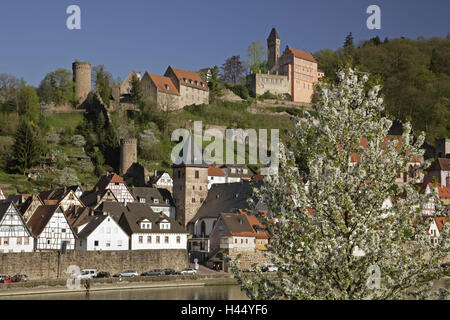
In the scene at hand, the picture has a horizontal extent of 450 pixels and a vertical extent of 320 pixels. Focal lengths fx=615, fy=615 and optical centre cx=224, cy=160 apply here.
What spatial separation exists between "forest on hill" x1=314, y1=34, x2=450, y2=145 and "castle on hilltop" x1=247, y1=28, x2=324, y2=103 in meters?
4.37

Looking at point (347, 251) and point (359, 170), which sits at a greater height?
point (359, 170)

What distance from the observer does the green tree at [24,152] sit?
75.8 metres

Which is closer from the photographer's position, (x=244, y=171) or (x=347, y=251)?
(x=347, y=251)

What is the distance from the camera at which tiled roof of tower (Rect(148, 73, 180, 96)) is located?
329 ft

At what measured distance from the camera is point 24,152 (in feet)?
249

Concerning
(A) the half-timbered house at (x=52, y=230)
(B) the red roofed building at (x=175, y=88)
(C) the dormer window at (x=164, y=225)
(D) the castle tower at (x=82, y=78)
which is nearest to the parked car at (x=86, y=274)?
(A) the half-timbered house at (x=52, y=230)

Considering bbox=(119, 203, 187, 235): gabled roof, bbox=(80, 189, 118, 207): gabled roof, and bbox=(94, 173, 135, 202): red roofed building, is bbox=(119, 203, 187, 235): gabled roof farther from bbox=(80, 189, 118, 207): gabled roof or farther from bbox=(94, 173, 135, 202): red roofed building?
bbox=(94, 173, 135, 202): red roofed building

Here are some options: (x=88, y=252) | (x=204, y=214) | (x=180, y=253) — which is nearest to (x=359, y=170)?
(x=88, y=252)

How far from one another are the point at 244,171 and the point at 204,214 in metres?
24.2

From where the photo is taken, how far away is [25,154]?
75.6 meters

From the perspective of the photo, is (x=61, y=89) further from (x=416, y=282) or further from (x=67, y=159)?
(x=416, y=282)

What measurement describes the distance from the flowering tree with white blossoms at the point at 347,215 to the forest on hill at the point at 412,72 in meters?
81.1

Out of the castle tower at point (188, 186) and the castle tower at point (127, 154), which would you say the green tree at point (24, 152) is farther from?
the castle tower at point (188, 186)

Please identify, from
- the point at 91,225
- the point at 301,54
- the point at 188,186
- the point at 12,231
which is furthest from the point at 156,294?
the point at 301,54
